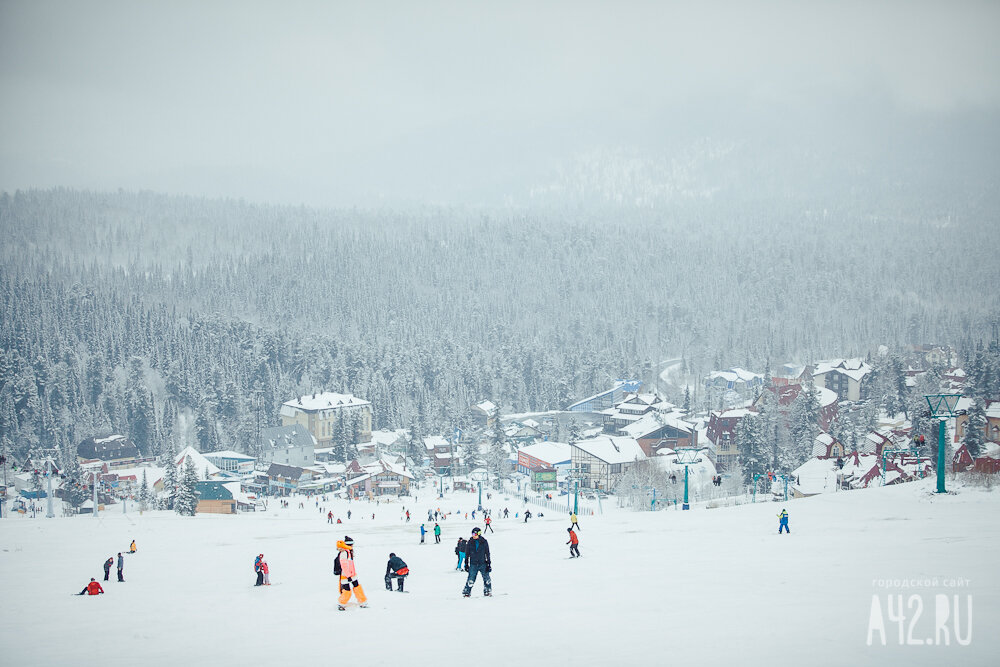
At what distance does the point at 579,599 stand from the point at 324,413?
322 feet

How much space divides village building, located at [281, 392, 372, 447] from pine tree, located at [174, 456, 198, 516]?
4610cm

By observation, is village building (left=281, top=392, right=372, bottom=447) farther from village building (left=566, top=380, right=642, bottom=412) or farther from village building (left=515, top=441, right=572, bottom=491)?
village building (left=566, top=380, right=642, bottom=412)

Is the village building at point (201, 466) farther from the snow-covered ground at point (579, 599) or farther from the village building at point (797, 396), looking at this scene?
the village building at point (797, 396)

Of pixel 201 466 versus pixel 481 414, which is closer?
pixel 201 466

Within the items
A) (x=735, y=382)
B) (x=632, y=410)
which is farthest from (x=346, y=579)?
(x=735, y=382)

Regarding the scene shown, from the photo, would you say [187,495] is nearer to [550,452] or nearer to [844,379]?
[550,452]

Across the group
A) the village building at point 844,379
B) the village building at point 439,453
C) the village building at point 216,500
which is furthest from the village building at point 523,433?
the village building at point 216,500

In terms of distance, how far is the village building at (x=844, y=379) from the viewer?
115750mm

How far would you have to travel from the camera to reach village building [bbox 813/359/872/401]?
380ft

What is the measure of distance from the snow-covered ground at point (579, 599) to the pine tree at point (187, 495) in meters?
27.8

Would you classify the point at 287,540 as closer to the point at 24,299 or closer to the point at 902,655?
the point at 902,655

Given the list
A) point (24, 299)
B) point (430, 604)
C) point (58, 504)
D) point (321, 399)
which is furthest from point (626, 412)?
point (24, 299)

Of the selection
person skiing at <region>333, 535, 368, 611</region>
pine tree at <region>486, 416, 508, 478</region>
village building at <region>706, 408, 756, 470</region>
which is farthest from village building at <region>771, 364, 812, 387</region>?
person skiing at <region>333, 535, 368, 611</region>

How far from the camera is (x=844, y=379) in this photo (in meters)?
118
